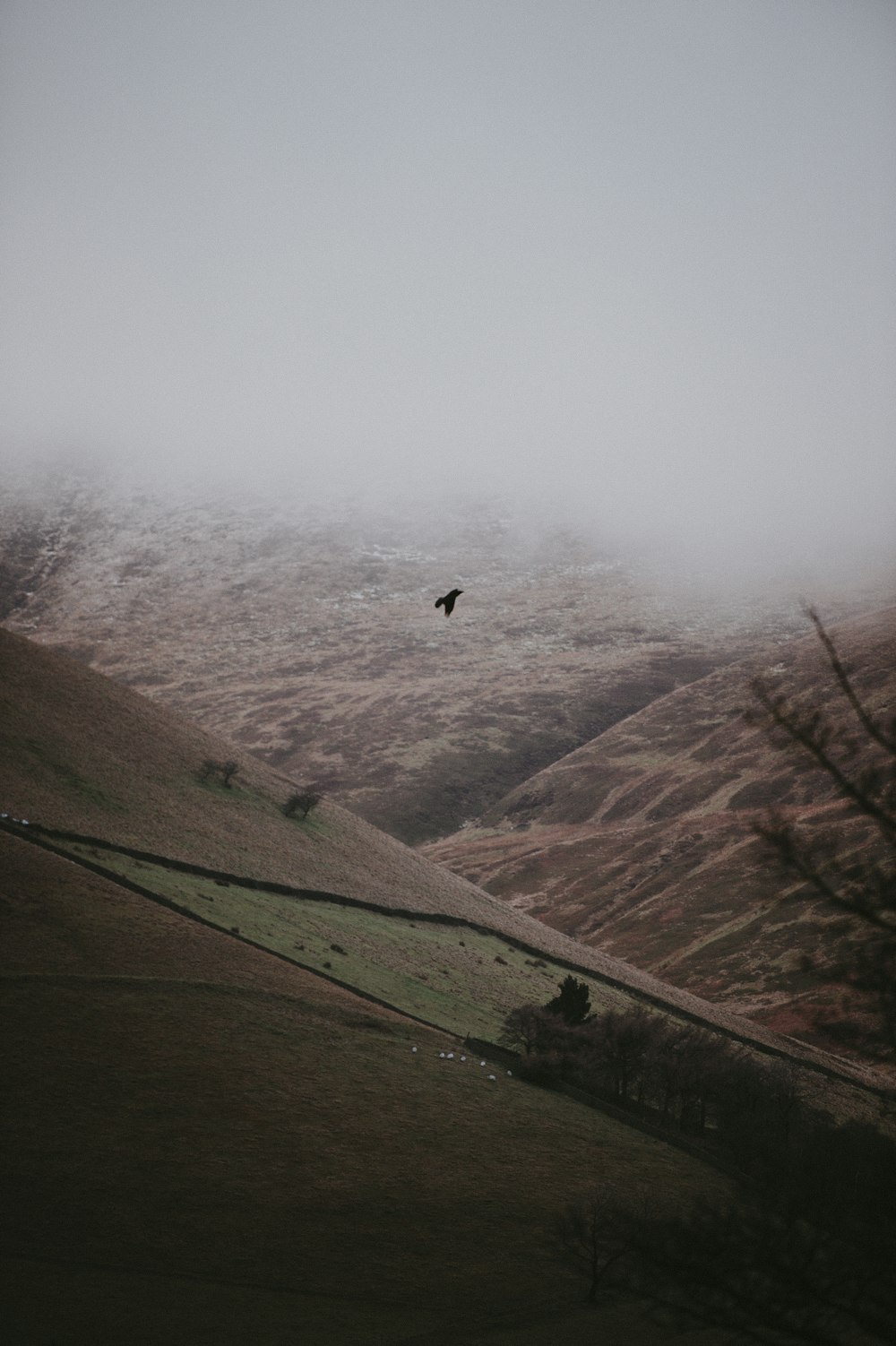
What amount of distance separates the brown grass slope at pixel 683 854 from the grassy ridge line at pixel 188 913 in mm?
51178

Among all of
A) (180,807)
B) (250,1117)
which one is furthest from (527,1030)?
(180,807)

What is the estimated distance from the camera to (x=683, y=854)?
148 metres

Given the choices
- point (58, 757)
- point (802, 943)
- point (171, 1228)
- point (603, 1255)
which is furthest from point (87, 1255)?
point (802, 943)

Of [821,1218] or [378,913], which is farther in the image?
[378,913]

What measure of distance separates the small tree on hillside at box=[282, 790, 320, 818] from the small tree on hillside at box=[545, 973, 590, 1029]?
38.1 metres

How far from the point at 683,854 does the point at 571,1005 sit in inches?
3672

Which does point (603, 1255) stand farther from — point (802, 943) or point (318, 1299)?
point (802, 943)

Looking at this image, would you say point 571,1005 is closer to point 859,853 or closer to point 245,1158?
point 245,1158

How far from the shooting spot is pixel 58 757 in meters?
75.1

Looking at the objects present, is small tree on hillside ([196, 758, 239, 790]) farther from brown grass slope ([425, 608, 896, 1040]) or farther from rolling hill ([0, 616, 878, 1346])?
brown grass slope ([425, 608, 896, 1040])

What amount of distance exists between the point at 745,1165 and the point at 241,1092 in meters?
25.7

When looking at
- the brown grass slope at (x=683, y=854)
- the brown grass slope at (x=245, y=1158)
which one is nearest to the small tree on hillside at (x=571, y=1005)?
the brown grass slope at (x=245, y=1158)

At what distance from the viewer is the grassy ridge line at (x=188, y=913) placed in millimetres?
54438

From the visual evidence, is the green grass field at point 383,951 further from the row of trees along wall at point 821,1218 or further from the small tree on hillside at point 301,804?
the row of trees along wall at point 821,1218
